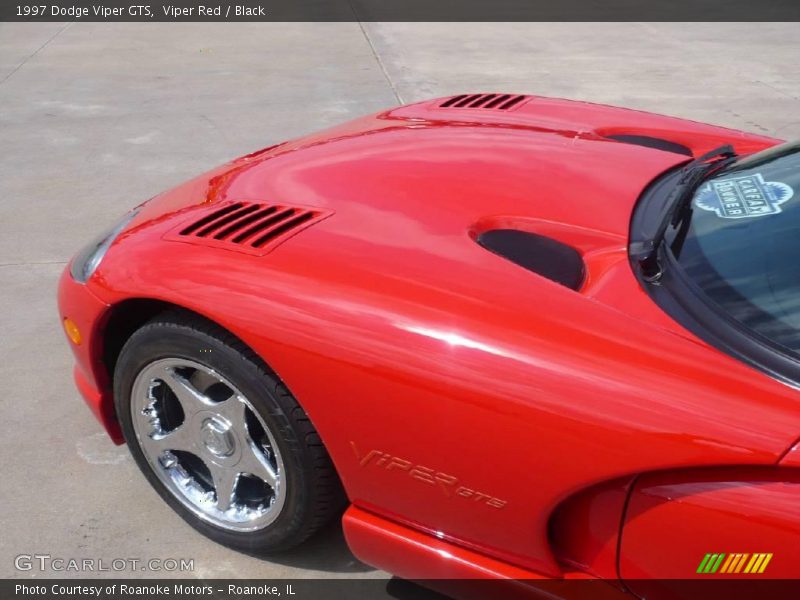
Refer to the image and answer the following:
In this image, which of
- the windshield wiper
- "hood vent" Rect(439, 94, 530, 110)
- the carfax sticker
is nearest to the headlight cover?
"hood vent" Rect(439, 94, 530, 110)

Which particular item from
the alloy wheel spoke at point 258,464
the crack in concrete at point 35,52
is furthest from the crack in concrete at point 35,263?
the crack in concrete at point 35,52

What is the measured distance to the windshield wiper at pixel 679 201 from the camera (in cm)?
206

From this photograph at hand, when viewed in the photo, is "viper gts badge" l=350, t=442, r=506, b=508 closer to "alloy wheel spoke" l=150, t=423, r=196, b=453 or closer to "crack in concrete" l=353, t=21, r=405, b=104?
"alloy wheel spoke" l=150, t=423, r=196, b=453

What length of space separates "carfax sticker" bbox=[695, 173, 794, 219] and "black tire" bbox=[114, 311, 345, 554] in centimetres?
115

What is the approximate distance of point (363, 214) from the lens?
2.38 meters

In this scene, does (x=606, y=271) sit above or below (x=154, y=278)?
above

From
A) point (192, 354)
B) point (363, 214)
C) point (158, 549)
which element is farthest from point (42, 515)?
point (363, 214)

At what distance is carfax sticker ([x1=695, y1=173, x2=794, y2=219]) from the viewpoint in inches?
85.4

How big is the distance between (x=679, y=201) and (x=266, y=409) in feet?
3.88

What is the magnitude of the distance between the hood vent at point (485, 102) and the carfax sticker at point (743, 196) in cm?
126

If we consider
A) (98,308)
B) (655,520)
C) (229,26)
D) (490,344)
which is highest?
(490,344)

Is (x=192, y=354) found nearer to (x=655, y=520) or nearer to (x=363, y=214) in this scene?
(x=363, y=214)

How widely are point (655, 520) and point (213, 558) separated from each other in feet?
4.45

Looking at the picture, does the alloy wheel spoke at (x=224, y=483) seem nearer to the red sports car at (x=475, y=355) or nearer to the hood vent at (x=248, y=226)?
the red sports car at (x=475, y=355)
